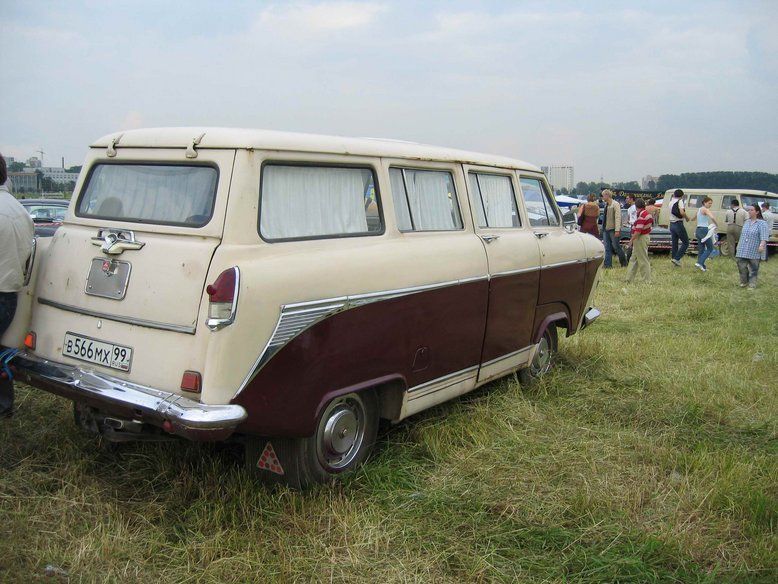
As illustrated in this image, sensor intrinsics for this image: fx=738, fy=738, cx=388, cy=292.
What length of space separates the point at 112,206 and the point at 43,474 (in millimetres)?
1570

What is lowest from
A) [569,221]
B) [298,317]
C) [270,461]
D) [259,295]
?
[270,461]

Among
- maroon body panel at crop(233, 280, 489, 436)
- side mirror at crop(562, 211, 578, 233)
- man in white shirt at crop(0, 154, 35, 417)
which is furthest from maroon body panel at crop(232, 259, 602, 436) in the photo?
man in white shirt at crop(0, 154, 35, 417)

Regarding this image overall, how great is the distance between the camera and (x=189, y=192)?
3984 mm

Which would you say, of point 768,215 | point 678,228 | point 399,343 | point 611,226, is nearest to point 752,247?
point 611,226

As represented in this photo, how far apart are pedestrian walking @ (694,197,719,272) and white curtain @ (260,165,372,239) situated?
42.7 feet

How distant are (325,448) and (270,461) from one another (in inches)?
12.7

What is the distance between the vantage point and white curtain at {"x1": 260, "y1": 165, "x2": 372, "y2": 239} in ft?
12.9

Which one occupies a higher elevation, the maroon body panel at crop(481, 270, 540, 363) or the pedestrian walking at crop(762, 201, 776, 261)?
the pedestrian walking at crop(762, 201, 776, 261)

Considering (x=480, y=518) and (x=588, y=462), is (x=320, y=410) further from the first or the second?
(x=588, y=462)

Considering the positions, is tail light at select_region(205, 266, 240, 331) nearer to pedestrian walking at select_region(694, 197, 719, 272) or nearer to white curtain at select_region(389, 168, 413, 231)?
white curtain at select_region(389, 168, 413, 231)

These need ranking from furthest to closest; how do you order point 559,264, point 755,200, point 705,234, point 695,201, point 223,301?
1. point 695,201
2. point 755,200
3. point 705,234
4. point 559,264
5. point 223,301

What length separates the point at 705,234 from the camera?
17203 mm

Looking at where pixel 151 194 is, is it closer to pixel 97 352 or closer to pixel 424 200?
pixel 97 352

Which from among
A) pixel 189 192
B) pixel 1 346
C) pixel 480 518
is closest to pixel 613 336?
pixel 480 518
